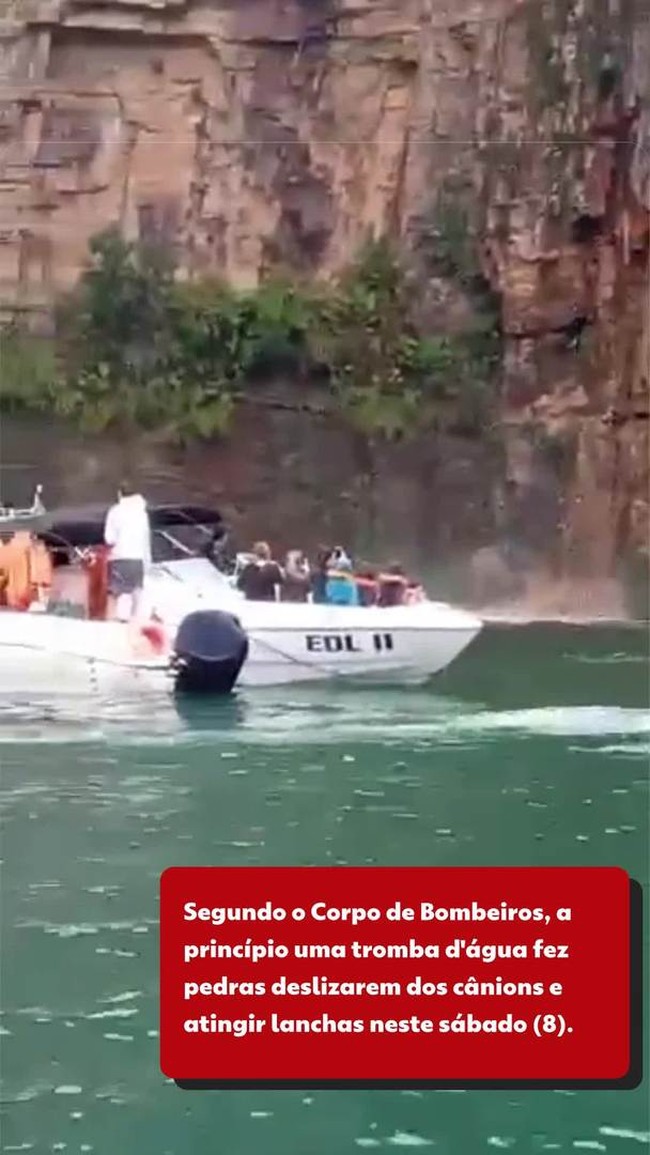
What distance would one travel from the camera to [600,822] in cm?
535

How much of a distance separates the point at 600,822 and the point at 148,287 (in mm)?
7508

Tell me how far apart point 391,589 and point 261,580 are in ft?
2.84

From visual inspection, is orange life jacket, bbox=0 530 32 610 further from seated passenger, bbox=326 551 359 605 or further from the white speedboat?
seated passenger, bbox=326 551 359 605

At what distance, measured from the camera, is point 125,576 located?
314 inches

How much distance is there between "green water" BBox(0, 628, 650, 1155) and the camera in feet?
11.8

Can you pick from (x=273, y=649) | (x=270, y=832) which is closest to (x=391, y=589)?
(x=273, y=649)

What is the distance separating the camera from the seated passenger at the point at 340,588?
9.02m

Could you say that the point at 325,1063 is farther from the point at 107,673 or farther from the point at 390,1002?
the point at 107,673

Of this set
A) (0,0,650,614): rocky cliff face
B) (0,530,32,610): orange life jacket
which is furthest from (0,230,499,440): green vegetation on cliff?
(0,530,32,610): orange life jacket

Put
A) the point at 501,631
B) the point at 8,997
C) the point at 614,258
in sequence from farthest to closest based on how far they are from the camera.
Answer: the point at 614,258 < the point at 501,631 < the point at 8,997

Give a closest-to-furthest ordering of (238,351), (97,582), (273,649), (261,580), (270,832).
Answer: (270,832), (97,582), (273,649), (261,580), (238,351)

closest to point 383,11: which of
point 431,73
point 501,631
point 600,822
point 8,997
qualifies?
point 431,73

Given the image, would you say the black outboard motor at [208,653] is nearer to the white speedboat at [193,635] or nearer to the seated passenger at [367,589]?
the white speedboat at [193,635]

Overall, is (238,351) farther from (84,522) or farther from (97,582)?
(97,582)
